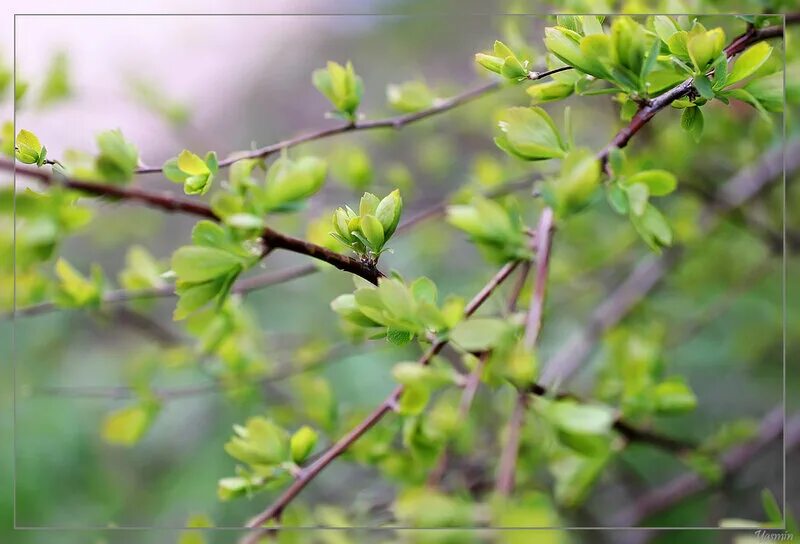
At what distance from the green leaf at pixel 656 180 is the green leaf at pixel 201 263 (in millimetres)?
169

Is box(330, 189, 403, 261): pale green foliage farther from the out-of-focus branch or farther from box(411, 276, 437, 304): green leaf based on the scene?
the out-of-focus branch

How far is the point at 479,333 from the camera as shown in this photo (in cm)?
26

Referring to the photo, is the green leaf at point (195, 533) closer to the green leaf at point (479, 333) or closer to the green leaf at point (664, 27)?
the green leaf at point (479, 333)

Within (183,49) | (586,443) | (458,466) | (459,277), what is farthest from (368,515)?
(183,49)

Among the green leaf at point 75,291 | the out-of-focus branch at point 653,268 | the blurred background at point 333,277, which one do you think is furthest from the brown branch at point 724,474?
the green leaf at point 75,291

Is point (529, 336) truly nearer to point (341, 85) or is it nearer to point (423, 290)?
point (423, 290)

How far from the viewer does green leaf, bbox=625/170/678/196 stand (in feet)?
1.05

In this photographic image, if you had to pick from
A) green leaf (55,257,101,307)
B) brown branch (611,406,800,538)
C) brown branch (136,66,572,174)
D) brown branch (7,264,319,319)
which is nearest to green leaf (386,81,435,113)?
brown branch (136,66,572,174)

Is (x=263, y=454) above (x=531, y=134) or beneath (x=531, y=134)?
beneath

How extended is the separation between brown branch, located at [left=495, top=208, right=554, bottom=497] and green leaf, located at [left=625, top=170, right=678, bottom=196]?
0.05m

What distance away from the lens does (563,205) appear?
0.89 ft

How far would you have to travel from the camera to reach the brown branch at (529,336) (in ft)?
0.81

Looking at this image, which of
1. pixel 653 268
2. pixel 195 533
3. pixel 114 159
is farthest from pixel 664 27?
pixel 653 268

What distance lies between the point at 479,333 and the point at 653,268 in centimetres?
59
